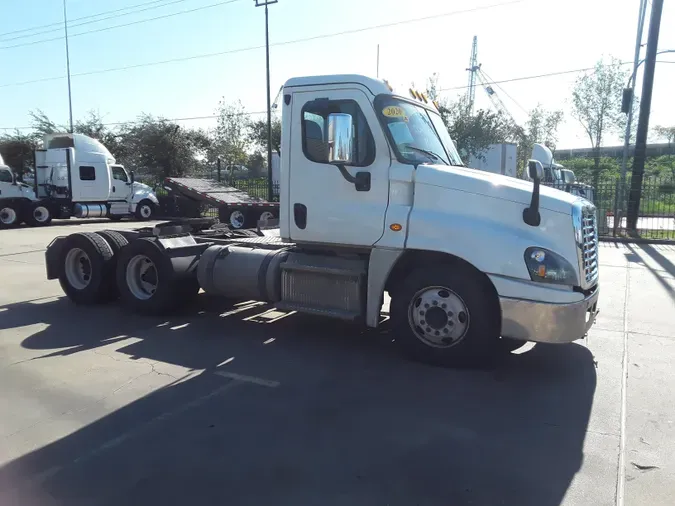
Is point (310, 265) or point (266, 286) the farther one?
point (266, 286)

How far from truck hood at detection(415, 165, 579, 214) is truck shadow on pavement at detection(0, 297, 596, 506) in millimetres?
1730

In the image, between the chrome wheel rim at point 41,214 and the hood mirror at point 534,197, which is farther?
the chrome wheel rim at point 41,214

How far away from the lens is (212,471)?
3.44 metres

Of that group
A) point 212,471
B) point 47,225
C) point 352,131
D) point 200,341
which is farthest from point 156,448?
point 47,225

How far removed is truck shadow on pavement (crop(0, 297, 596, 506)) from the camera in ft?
10.6

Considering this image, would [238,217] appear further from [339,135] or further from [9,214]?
[339,135]

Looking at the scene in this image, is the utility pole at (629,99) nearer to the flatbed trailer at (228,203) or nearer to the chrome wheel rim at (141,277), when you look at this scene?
the flatbed trailer at (228,203)

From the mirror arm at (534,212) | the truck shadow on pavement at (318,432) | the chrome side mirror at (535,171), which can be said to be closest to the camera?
the truck shadow on pavement at (318,432)

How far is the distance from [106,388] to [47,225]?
70.8 feet

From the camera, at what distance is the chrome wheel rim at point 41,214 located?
74.7 feet

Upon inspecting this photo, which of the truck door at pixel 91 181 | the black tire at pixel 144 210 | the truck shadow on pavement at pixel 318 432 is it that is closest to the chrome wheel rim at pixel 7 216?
the truck door at pixel 91 181

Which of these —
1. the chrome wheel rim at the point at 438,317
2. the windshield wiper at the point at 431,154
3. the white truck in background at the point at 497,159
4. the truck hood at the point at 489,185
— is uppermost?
the white truck in background at the point at 497,159

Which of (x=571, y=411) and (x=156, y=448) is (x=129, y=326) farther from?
(x=571, y=411)

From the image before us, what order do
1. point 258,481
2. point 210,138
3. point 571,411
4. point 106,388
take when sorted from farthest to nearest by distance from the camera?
point 210,138 < point 106,388 < point 571,411 < point 258,481
